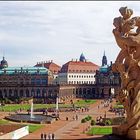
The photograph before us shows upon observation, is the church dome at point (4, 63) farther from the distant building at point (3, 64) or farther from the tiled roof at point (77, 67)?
the tiled roof at point (77, 67)

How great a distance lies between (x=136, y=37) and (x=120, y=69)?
1.96 meters

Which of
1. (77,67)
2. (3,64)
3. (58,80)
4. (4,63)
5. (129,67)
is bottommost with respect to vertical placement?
(129,67)

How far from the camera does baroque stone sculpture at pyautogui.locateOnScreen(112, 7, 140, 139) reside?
868 inches

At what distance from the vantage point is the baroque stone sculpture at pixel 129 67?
22.0 meters

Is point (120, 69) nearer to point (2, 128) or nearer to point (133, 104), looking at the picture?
point (133, 104)

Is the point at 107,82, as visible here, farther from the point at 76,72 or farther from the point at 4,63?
the point at 4,63

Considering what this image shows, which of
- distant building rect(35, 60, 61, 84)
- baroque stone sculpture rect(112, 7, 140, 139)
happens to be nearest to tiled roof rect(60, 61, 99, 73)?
distant building rect(35, 60, 61, 84)

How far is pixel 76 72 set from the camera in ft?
531

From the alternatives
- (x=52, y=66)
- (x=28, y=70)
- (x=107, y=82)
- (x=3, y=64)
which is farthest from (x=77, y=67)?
(x=3, y=64)

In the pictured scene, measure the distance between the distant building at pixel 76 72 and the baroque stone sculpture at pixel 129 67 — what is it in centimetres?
13601

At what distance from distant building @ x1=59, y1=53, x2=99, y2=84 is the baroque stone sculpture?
136011 millimetres

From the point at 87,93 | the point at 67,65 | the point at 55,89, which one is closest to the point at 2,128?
the point at 55,89

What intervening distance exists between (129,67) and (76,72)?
457 ft

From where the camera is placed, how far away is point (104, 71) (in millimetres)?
146125
